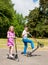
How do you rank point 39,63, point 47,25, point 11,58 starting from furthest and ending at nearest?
point 47,25 → point 11,58 → point 39,63

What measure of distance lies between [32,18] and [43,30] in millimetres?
6246

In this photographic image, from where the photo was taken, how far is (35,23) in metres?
73.0

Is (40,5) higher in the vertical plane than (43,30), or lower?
higher

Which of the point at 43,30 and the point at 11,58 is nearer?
the point at 11,58

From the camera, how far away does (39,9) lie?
239ft

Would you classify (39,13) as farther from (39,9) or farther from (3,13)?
(3,13)

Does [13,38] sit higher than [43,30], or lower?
higher

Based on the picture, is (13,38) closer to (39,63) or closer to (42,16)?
(39,63)

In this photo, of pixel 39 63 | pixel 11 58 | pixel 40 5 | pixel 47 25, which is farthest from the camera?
pixel 40 5

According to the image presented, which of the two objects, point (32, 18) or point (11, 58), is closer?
point (11, 58)

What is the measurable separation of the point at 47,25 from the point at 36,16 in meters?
6.12

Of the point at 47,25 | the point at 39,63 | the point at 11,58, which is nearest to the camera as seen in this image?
the point at 39,63

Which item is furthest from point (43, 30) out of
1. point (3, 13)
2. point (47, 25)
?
point (3, 13)

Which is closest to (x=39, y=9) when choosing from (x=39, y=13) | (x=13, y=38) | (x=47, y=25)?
(x=39, y=13)
